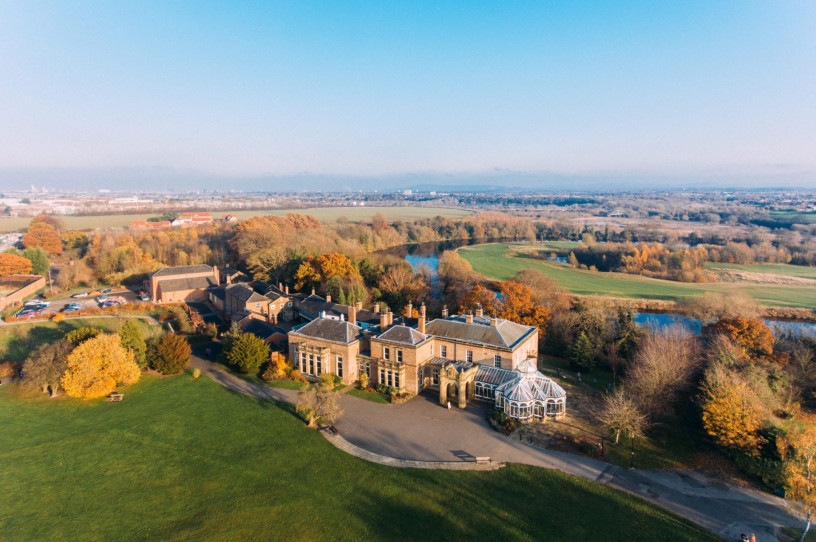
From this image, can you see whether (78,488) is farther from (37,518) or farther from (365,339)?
(365,339)

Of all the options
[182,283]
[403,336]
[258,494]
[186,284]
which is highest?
[403,336]

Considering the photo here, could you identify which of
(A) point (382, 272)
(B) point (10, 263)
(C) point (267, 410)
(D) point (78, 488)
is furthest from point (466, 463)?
(B) point (10, 263)

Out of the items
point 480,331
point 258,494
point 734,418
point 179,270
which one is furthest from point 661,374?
point 179,270

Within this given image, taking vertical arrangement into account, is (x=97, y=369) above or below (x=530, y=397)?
above

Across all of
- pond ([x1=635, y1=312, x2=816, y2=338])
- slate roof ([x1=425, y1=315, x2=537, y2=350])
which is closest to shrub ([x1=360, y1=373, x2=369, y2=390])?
slate roof ([x1=425, y1=315, x2=537, y2=350])

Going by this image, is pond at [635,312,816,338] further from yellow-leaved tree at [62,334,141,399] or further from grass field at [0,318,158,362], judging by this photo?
grass field at [0,318,158,362]

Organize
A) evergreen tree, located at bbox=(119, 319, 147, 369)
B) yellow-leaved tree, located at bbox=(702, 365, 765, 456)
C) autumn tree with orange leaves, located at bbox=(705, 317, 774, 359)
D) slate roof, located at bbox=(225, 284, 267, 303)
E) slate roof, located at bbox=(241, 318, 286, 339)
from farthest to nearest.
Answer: slate roof, located at bbox=(225, 284, 267, 303) → slate roof, located at bbox=(241, 318, 286, 339) → evergreen tree, located at bbox=(119, 319, 147, 369) → autumn tree with orange leaves, located at bbox=(705, 317, 774, 359) → yellow-leaved tree, located at bbox=(702, 365, 765, 456)

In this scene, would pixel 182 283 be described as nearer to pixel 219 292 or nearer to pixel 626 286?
pixel 219 292

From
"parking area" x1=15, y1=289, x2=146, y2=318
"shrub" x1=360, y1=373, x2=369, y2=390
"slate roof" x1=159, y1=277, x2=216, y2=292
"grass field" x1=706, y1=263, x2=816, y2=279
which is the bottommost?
"shrub" x1=360, y1=373, x2=369, y2=390
